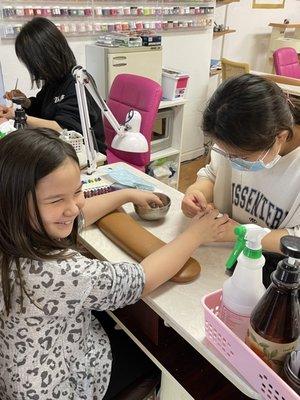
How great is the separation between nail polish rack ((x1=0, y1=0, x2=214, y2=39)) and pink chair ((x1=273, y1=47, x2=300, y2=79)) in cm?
74

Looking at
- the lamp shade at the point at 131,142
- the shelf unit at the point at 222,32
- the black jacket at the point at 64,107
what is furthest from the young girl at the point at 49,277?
the shelf unit at the point at 222,32

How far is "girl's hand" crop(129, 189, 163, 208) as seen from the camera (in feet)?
3.59

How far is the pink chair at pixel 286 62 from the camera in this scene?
11.5ft

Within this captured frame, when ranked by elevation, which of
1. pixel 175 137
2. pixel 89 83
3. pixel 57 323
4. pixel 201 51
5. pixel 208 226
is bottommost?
pixel 175 137

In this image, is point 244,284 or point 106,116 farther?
point 106,116

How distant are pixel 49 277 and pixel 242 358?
15.0 inches

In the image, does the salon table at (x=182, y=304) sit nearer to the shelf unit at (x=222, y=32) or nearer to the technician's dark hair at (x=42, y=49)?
the technician's dark hair at (x=42, y=49)

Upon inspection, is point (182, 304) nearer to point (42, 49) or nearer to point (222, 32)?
point (42, 49)

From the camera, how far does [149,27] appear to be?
2814 mm

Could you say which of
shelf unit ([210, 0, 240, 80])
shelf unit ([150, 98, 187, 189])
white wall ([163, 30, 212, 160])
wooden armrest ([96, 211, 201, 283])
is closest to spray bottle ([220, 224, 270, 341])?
wooden armrest ([96, 211, 201, 283])

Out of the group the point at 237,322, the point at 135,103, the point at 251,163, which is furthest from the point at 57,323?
the point at 135,103

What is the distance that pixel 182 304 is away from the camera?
0.80 m

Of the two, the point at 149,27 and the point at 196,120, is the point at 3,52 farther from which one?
the point at 196,120

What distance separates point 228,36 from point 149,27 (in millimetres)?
1267
